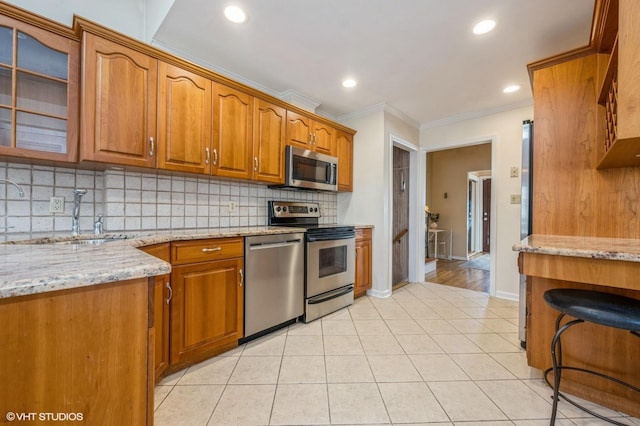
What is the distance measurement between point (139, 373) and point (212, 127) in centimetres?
188

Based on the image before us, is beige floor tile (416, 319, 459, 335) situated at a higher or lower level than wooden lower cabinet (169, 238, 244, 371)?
lower

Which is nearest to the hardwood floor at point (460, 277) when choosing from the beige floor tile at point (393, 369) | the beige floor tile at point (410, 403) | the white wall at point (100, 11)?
the beige floor tile at point (393, 369)

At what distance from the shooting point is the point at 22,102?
1562 mm

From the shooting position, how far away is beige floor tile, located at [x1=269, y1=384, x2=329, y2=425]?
1.35m

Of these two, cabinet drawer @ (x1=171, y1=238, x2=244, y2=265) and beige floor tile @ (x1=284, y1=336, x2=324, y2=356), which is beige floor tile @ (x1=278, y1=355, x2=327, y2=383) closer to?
beige floor tile @ (x1=284, y1=336, x2=324, y2=356)

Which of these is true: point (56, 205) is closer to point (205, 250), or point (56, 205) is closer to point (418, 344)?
point (205, 250)

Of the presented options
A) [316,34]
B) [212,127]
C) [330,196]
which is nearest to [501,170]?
[330,196]

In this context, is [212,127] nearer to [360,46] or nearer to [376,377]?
[360,46]

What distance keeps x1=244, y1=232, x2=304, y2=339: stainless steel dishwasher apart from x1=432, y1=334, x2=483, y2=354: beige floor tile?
1.22m

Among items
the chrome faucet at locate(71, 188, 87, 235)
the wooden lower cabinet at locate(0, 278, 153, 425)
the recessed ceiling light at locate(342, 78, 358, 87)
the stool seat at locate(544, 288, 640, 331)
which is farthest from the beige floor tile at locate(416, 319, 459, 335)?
the chrome faucet at locate(71, 188, 87, 235)

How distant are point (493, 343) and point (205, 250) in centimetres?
237

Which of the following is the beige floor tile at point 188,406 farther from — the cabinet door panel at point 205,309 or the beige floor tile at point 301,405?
the beige floor tile at point 301,405

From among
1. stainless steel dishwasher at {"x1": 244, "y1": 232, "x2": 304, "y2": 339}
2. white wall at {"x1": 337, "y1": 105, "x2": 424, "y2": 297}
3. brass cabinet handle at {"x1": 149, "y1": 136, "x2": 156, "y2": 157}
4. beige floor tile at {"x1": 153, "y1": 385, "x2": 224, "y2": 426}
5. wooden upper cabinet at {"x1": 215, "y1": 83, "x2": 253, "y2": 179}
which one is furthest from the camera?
white wall at {"x1": 337, "y1": 105, "x2": 424, "y2": 297}

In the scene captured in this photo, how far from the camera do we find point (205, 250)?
6.06ft
